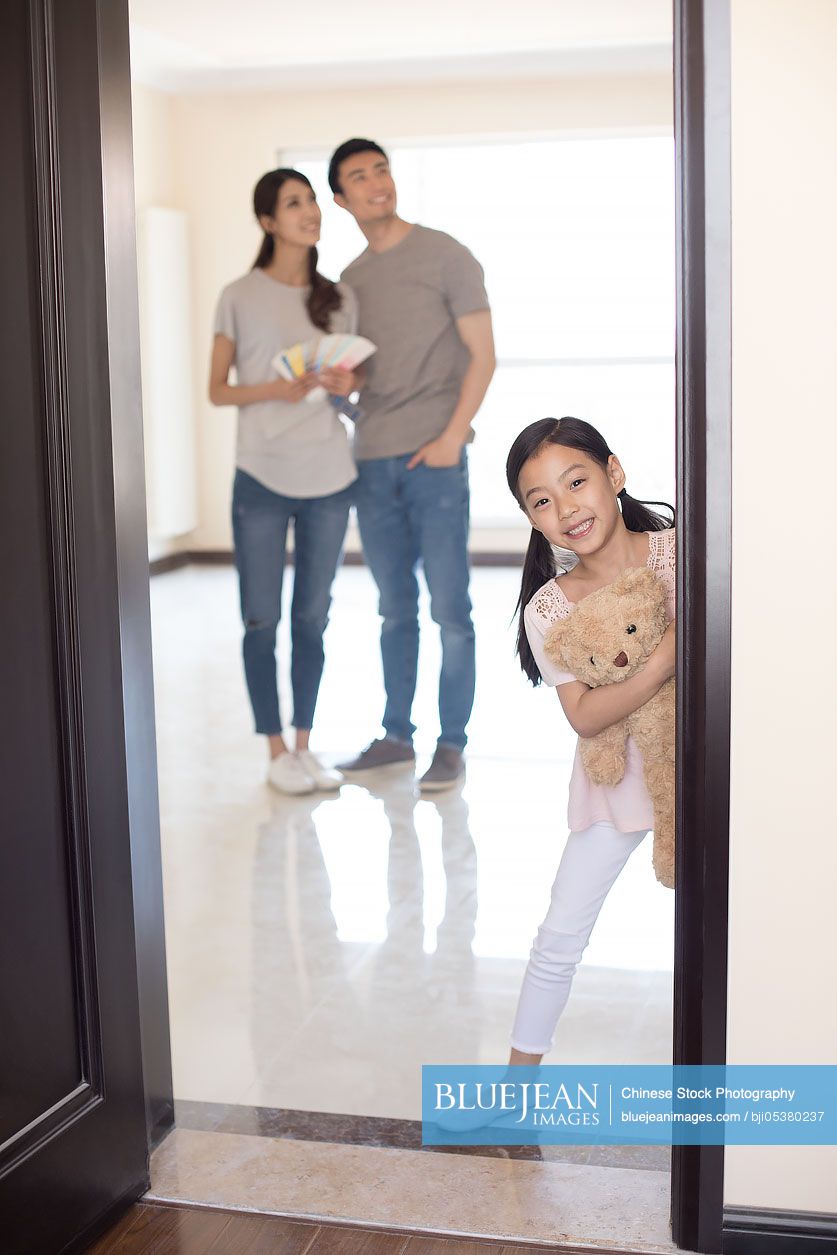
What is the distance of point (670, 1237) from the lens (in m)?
1.71

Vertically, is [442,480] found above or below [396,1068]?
above

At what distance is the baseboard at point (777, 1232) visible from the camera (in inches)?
65.1

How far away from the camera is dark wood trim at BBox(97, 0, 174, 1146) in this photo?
1.71 meters

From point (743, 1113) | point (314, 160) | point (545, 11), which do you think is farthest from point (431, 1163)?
point (314, 160)

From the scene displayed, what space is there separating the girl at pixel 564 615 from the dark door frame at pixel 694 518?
192 mm

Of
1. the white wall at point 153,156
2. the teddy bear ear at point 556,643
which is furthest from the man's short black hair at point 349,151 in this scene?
the white wall at point 153,156

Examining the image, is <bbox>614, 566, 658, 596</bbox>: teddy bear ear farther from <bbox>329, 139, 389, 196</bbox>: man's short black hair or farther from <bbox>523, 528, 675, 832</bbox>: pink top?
<bbox>329, 139, 389, 196</bbox>: man's short black hair

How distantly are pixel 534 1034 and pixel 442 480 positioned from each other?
6.16 feet

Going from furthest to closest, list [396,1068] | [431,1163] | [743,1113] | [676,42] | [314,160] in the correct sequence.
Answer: [314,160] → [396,1068] → [431,1163] → [743,1113] → [676,42]

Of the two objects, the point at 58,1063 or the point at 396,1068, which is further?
the point at 396,1068

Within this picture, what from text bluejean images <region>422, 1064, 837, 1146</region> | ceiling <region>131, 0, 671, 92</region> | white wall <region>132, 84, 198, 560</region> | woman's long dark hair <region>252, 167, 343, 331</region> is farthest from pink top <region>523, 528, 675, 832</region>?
white wall <region>132, 84, 198, 560</region>

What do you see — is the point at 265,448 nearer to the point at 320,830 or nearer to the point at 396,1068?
the point at 320,830

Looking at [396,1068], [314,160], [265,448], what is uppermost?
[314,160]

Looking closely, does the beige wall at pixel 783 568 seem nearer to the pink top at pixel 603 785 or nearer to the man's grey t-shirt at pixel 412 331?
the pink top at pixel 603 785
